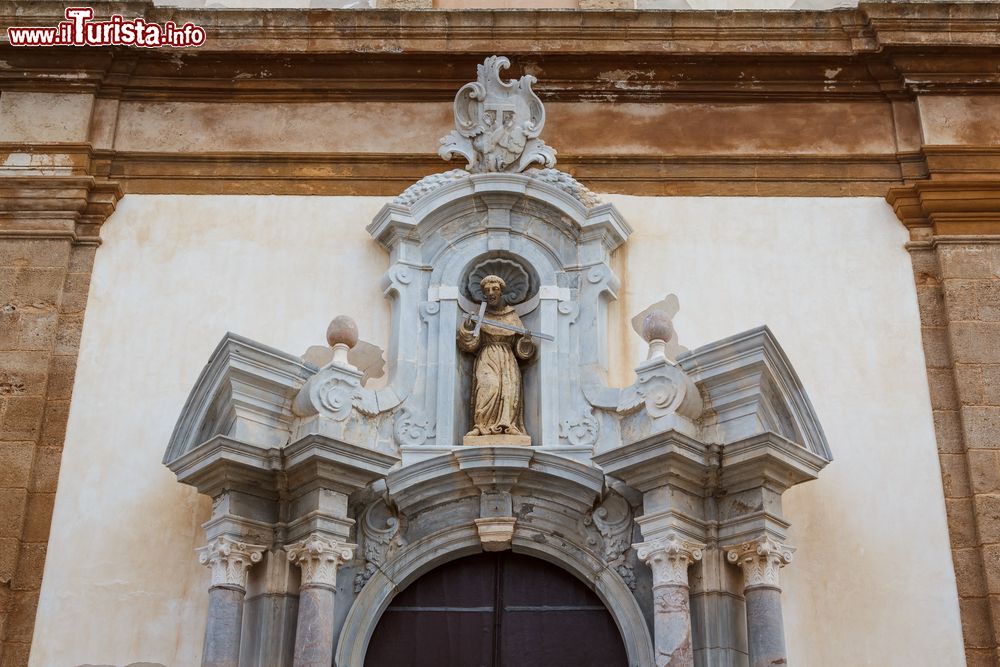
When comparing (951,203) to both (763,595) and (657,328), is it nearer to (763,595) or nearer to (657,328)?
(657,328)

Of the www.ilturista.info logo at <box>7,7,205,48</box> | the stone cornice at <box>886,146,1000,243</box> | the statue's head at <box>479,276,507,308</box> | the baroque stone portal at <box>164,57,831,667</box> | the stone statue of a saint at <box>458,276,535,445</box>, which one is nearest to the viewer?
the baroque stone portal at <box>164,57,831,667</box>

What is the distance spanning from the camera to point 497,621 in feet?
26.3

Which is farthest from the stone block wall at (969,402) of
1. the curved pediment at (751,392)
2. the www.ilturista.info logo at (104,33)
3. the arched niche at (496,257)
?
the www.ilturista.info logo at (104,33)

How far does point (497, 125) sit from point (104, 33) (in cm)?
283

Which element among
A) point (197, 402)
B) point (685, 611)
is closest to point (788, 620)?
point (685, 611)

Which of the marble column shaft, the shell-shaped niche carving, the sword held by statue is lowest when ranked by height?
the marble column shaft

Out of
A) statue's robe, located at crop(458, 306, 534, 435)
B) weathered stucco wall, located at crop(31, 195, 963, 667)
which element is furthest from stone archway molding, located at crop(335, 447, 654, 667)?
weathered stucco wall, located at crop(31, 195, 963, 667)

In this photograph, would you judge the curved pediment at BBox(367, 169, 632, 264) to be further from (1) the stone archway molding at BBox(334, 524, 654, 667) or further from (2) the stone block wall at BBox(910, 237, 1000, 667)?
(2) the stone block wall at BBox(910, 237, 1000, 667)

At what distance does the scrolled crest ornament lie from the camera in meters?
9.24

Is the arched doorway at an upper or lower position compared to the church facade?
lower

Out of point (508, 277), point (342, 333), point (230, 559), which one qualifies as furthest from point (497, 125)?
point (230, 559)

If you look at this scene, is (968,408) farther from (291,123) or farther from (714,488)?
(291,123)

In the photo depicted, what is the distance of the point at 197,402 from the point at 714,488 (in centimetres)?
304

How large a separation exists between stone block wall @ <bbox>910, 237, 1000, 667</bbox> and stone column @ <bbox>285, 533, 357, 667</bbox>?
357 centimetres
